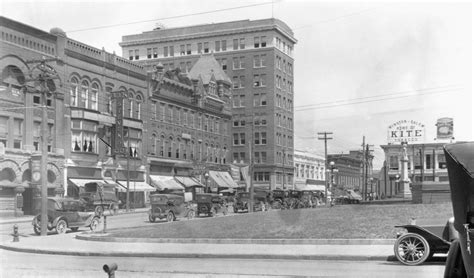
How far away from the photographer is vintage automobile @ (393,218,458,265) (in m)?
13.5

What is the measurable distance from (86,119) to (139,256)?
35.9 m

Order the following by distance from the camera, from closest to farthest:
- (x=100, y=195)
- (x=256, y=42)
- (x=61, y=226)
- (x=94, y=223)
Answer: (x=61, y=226), (x=94, y=223), (x=256, y=42), (x=100, y=195)

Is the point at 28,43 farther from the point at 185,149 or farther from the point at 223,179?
the point at 223,179

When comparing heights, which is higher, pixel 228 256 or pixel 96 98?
pixel 96 98

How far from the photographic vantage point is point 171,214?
119ft

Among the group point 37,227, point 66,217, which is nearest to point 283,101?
Result: point 66,217

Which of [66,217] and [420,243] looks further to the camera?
[66,217]

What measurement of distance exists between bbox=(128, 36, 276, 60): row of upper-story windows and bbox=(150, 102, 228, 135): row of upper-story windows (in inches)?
271

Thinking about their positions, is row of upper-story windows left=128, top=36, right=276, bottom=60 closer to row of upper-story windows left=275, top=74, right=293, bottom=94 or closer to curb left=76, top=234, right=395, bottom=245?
row of upper-story windows left=275, top=74, right=293, bottom=94

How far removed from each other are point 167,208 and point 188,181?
1250 inches

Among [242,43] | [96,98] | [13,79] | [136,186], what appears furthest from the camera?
[136,186]

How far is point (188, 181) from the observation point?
67750mm

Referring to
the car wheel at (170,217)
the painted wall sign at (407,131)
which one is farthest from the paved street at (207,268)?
the painted wall sign at (407,131)

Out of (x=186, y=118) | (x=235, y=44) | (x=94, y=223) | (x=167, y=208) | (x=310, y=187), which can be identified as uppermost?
(x=235, y=44)
